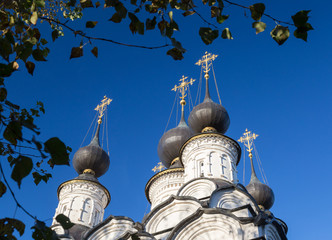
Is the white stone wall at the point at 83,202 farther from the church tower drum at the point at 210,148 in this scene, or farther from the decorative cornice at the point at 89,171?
the church tower drum at the point at 210,148

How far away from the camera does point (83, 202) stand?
1342 cm

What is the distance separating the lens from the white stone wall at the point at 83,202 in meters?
13.2

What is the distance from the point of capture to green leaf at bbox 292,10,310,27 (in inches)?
109

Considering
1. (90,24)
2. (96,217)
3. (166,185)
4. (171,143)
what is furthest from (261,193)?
(90,24)

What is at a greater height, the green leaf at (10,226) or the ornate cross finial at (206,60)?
the ornate cross finial at (206,60)

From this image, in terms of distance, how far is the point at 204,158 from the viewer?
12.0m

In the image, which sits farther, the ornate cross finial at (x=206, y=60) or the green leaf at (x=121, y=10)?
the ornate cross finial at (x=206, y=60)

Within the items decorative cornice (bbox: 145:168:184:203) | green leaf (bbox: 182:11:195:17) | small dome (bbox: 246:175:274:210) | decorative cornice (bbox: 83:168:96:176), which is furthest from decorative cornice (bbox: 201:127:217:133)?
green leaf (bbox: 182:11:195:17)

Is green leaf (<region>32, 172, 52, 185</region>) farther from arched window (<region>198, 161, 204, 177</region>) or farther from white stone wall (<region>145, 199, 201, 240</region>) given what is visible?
arched window (<region>198, 161, 204, 177</region>)

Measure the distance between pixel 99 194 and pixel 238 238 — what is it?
22.1 feet

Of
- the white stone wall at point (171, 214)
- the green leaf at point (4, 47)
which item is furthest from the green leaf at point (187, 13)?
the white stone wall at point (171, 214)

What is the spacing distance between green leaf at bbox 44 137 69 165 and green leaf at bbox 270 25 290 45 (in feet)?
5.47

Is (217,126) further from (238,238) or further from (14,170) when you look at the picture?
(14,170)

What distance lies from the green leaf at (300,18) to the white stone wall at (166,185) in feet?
39.8
